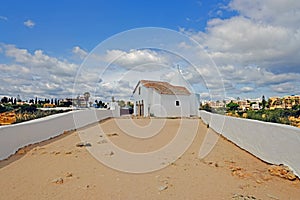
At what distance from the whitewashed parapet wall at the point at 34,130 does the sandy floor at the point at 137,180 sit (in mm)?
421

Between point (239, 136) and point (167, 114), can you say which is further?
point (167, 114)

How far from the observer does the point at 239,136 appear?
340 inches

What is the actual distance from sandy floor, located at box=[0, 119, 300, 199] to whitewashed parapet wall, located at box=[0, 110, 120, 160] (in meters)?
0.42

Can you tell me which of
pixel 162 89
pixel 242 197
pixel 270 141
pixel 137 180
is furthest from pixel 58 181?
pixel 162 89

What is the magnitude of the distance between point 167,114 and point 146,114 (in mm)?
2414

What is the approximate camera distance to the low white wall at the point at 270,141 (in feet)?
15.8

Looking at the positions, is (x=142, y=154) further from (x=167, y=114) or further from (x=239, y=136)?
Result: (x=167, y=114)

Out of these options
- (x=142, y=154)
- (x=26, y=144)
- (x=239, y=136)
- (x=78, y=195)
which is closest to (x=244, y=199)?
(x=78, y=195)

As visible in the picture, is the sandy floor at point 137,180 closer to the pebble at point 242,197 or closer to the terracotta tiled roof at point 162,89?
the pebble at point 242,197

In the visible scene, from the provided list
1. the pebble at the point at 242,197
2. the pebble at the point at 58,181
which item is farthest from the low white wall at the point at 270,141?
the pebble at the point at 58,181

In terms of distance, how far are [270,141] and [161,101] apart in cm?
2111

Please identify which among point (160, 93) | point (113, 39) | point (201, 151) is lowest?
point (201, 151)

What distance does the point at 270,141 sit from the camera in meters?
5.88

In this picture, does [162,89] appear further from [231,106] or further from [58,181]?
[58,181]
